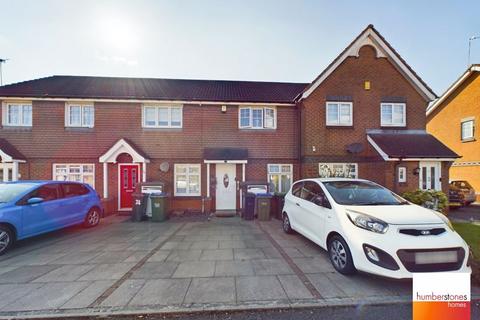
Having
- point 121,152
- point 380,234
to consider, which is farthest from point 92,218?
point 380,234

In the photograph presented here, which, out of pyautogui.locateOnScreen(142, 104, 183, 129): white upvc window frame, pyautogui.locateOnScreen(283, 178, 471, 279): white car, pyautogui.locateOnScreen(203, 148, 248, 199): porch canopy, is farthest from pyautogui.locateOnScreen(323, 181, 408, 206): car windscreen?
pyautogui.locateOnScreen(142, 104, 183, 129): white upvc window frame

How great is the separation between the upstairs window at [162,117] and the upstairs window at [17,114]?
17.7 feet

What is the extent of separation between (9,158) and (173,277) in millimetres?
10552

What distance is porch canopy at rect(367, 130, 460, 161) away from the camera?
9.53m

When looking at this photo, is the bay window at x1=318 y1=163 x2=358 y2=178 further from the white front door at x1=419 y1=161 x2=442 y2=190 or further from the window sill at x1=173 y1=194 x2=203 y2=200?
the window sill at x1=173 y1=194 x2=203 y2=200

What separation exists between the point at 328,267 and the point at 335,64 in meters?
9.56

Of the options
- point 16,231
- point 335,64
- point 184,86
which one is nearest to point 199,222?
point 16,231

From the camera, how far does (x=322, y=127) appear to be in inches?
420

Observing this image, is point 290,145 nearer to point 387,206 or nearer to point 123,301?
point 387,206

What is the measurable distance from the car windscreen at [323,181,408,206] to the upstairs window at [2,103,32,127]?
533 inches

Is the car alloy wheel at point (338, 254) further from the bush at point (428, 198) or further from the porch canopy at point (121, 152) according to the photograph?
the porch canopy at point (121, 152)

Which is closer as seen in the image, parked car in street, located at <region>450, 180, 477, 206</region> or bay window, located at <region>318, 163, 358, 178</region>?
bay window, located at <region>318, 163, 358, 178</region>

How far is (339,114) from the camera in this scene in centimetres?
1083

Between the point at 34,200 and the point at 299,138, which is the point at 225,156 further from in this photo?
the point at 34,200
